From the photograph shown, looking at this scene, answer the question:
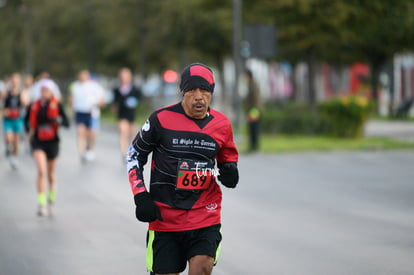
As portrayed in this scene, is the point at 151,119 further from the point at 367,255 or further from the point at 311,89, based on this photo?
the point at 311,89

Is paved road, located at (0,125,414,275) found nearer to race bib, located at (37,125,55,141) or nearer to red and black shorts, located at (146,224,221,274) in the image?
race bib, located at (37,125,55,141)

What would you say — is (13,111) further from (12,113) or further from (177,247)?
(177,247)

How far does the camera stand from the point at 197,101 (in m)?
4.86

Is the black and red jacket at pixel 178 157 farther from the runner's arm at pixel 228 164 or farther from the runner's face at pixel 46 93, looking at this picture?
the runner's face at pixel 46 93

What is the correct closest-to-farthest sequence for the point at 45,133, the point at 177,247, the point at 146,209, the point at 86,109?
the point at 146,209 < the point at 177,247 < the point at 45,133 < the point at 86,109

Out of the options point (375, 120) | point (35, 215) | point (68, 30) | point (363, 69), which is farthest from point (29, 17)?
point (35, 215)

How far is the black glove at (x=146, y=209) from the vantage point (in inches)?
188

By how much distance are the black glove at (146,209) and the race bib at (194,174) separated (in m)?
0.18

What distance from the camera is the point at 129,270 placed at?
7504mm

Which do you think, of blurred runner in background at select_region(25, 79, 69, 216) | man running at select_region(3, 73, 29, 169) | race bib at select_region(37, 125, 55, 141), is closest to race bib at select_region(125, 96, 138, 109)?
man running at select_region(3, 73, 29, 169)

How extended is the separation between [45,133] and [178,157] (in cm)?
642

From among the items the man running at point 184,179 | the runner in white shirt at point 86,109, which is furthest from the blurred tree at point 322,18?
the man running at point 184,179

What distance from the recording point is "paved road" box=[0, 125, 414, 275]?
780 centimetres

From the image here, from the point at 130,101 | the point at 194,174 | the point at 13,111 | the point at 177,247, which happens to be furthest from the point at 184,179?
the point at 13,111
